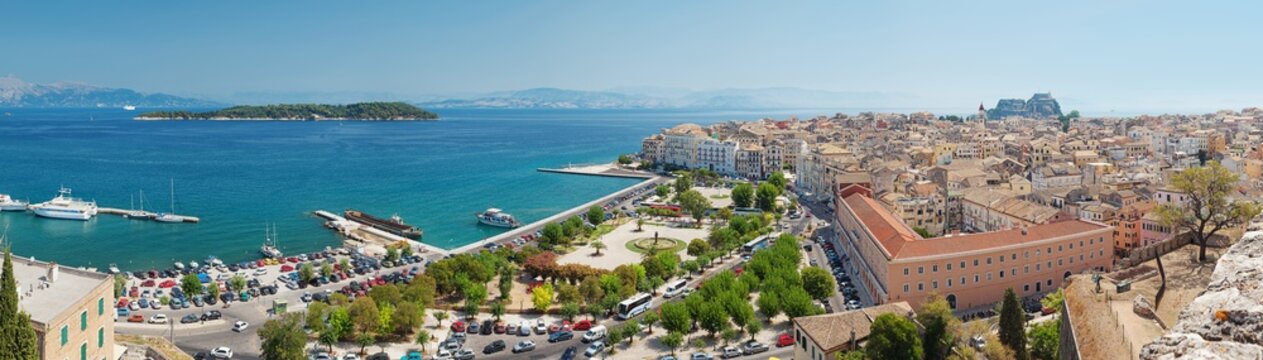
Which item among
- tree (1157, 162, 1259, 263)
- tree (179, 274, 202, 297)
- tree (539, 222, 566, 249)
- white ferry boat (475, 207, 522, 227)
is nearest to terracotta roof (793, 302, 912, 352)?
tree (1157, 162, 1259, 263)

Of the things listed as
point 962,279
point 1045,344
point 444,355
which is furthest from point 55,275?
point 962,279

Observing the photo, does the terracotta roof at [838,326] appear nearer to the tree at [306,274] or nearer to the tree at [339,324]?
the tree at [339,324]

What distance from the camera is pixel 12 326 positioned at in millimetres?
8664

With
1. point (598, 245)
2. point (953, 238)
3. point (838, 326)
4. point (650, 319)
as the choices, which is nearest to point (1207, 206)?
point (953, 238)

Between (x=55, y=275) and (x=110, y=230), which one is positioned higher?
(x=55, y=275)

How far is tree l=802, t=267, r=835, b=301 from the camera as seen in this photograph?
816 inches

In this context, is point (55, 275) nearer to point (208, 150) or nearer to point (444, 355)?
point (444, 355)

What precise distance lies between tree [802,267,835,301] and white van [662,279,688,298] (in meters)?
3.47

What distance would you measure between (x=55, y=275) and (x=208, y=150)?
71.8 meters

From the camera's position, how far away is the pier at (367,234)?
1188 inches

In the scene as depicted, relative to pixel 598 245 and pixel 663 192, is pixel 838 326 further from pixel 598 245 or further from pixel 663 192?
pixel 663 192

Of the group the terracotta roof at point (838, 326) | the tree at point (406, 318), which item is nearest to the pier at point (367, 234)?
the tree at point (406, 318)

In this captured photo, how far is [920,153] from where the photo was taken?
50.7 metres

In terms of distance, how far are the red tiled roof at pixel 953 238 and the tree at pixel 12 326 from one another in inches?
696
